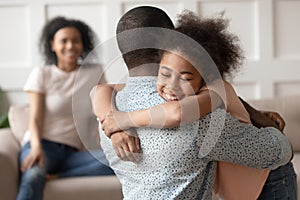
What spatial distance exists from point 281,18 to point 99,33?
3.46 ft

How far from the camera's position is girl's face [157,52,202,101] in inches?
36.7

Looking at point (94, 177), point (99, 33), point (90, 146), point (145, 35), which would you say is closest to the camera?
point (145, 35)

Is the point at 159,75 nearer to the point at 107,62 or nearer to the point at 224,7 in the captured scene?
the point at 107,62

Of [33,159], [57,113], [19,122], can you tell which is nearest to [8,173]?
[33,159]

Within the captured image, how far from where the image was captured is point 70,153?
2764 millimetres

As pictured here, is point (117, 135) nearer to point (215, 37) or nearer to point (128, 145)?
point (128, 145)

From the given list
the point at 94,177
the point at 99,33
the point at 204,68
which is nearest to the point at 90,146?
the point at 204,68

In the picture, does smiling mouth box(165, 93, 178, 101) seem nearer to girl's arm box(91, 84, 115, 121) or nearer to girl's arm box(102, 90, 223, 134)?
girl's arm box(102, 90, 223, 134)

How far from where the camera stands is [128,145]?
995 mm

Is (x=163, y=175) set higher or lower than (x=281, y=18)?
lower

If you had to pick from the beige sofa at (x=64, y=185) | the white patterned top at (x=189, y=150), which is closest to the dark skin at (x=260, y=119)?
the white patterned top at (x=189, y=150)

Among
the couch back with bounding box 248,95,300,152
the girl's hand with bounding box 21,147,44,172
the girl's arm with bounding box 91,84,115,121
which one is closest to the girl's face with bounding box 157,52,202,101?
the girl's arm with bounding box 91,84,115,121

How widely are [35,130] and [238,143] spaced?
189cm

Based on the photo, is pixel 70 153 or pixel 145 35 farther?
pixel 70 153
